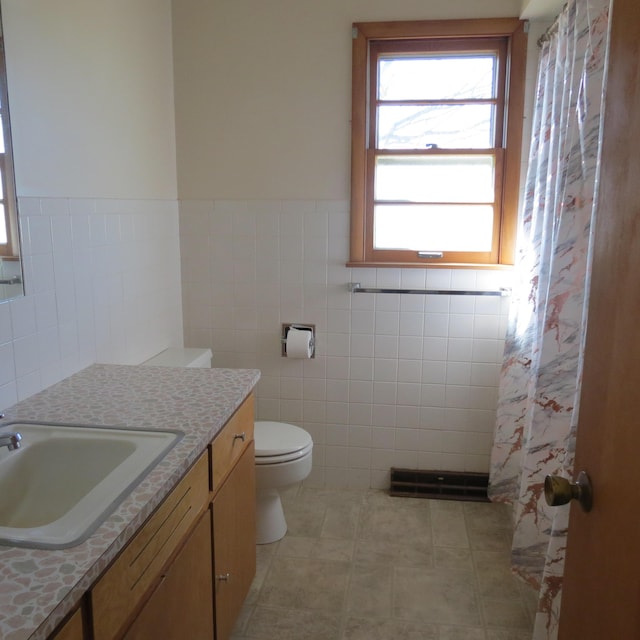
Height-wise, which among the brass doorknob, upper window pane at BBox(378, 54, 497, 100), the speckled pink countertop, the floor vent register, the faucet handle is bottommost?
the floor vent register

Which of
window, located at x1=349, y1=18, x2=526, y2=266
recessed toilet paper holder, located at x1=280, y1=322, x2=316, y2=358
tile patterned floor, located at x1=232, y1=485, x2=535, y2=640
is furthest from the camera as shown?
recessed toilet paper holder, located at x1=280, y1=322, x2=316, y2=358

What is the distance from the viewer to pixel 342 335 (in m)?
3.03

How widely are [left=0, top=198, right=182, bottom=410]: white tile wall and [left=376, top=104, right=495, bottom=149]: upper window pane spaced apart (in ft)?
3.75

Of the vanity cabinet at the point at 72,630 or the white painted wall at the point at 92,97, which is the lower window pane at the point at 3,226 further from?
the vanity cabinet at the point at 72,630

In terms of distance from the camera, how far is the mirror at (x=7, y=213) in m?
1.72

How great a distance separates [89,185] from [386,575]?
75.2 inches

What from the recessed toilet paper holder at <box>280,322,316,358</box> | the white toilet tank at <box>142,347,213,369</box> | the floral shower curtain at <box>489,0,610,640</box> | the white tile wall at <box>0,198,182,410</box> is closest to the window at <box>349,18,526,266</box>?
the floral shower curtain at <box>489,0,610,640</box>

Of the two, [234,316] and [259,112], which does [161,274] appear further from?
[259,112]

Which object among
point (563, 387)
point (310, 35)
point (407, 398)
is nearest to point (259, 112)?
point (310, 35)

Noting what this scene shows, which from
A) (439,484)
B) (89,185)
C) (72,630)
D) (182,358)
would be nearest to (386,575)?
(439,484)

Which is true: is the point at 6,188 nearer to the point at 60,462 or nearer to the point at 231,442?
the point at 60,462

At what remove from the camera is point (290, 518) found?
2873 millimetres

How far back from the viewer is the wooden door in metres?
0.87

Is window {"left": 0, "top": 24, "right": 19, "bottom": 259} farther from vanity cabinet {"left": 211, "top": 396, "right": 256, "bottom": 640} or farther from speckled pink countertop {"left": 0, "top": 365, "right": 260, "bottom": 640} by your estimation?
vanity cabinet {"left": 211, "top": 396, "right": 256, "bottom": 640}
